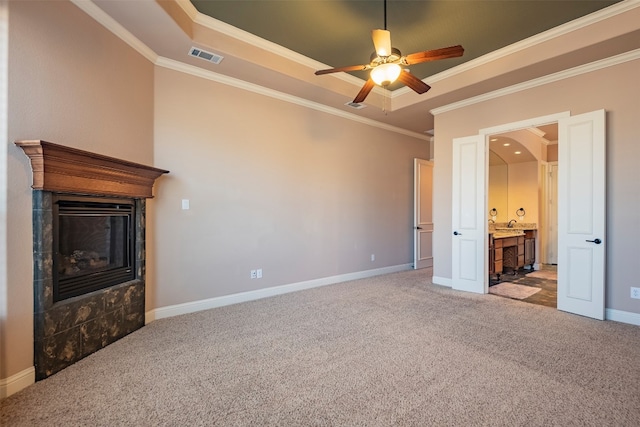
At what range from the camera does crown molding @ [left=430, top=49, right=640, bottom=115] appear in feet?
10.9

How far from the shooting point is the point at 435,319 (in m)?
3.44

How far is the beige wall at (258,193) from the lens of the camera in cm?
361

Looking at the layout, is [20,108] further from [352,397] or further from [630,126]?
[630,126]

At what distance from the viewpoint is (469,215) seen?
466 cm

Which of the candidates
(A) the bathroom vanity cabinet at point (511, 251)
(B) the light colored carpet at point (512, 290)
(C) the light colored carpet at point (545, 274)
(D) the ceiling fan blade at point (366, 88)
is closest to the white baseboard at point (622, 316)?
(B) the light colored carpet at point (512, 290)

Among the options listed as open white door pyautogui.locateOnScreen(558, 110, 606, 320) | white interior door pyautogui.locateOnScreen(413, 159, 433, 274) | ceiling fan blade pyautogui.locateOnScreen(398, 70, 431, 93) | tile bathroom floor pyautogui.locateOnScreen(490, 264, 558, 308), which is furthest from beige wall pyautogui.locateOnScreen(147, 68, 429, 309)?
open white door pyautogui.locateOnScreen(558, 110, 606, 320)

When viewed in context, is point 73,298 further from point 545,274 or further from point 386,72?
point 545,274

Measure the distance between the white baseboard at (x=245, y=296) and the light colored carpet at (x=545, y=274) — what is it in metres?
3.00

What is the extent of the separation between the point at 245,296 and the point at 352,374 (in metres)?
2.28

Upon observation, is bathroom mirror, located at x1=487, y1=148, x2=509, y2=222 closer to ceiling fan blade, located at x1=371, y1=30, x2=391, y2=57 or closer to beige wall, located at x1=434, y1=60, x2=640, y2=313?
beige wall, located at x1=434, y1=60, x2=640, y2=313

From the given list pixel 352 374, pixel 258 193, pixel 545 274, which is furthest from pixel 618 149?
pixel 258 193

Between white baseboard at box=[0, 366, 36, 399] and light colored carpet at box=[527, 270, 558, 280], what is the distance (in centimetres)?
714

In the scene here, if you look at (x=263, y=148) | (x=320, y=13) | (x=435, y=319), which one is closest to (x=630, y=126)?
(x=435, y=319)

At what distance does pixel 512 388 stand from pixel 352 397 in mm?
1105
